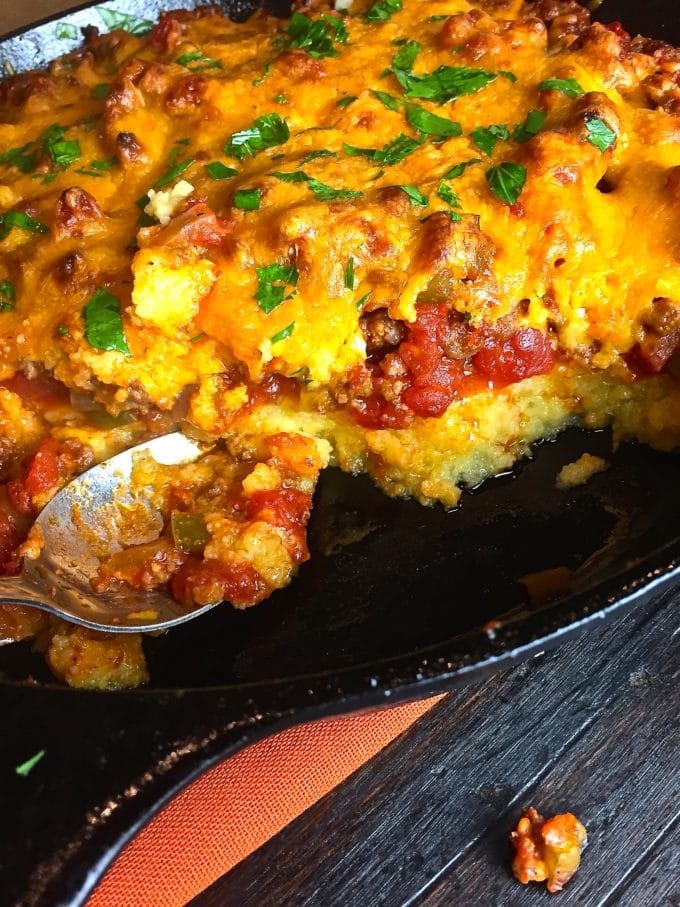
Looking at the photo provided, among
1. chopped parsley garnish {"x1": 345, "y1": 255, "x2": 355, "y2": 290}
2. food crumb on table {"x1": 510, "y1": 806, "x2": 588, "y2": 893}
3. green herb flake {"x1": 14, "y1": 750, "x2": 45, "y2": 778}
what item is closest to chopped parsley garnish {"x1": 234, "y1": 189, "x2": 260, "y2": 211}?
chopped parsley garnish {"x1": 345, "y1": 255, "x2": 355, "y2": 290}

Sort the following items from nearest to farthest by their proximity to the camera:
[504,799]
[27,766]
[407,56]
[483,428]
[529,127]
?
[27,766], [504,799], [529,127], [483,428], [407,56]

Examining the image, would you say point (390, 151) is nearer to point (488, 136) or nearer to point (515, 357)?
point (488, 136)

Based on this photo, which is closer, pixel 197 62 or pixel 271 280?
pixel 271 280

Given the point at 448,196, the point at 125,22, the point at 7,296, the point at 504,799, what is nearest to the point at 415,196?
the point at 448,196

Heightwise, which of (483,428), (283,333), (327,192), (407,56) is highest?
(407,56)

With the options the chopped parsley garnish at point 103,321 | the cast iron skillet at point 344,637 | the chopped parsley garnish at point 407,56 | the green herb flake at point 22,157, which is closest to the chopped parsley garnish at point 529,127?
the chopped parsley garnish at point 407,56

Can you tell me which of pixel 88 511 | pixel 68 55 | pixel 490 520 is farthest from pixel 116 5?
pixel 490 520
